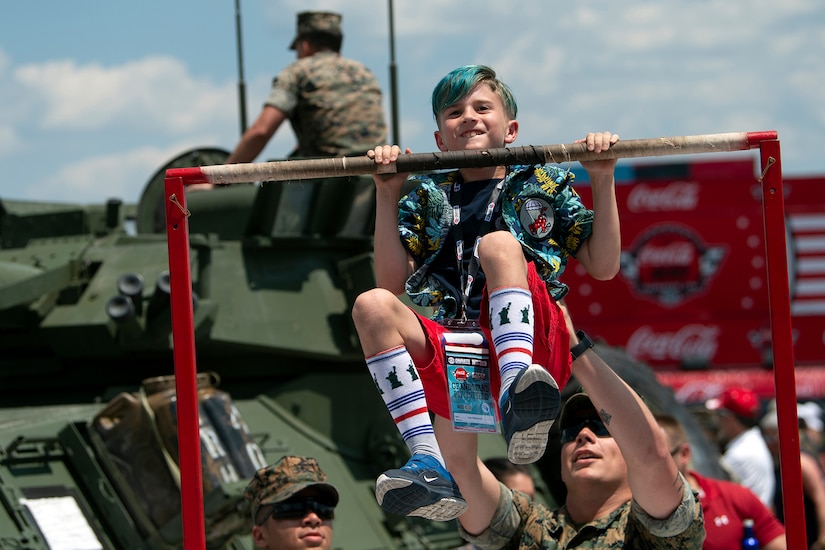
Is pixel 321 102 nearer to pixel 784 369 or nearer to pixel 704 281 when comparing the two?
pixel 784 369

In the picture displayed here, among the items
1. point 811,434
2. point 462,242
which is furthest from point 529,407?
point 811,434

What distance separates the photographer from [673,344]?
25.9 metres

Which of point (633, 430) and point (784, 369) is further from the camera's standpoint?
point (633, 430)

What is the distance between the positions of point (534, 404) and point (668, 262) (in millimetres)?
22466

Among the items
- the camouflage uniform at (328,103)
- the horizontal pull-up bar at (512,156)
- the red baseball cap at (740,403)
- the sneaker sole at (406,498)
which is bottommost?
the red baseball cap at (740,403)

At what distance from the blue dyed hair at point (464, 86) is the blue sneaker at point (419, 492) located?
1.08m

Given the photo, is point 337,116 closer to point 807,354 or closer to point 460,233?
point 460,233

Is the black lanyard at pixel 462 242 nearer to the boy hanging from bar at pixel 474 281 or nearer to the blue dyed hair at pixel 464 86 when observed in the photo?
the boy hanging from bar at pixel 474 281

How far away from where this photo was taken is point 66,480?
250 inches

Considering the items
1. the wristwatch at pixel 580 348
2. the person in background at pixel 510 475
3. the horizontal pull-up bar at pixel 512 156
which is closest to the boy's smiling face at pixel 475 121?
the horizontal pull-up bar at pixel 512 156

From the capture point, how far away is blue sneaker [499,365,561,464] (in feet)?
11.2

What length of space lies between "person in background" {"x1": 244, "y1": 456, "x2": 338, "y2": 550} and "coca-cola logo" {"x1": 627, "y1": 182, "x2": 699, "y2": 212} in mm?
20758

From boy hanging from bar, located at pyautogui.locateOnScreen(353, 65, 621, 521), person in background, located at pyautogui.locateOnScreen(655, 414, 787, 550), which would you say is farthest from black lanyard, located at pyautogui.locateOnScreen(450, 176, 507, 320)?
person in background, located at pyautogui.locateOnScreen(655, 414, 787, 550)

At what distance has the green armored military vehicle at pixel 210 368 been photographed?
6309 mm
